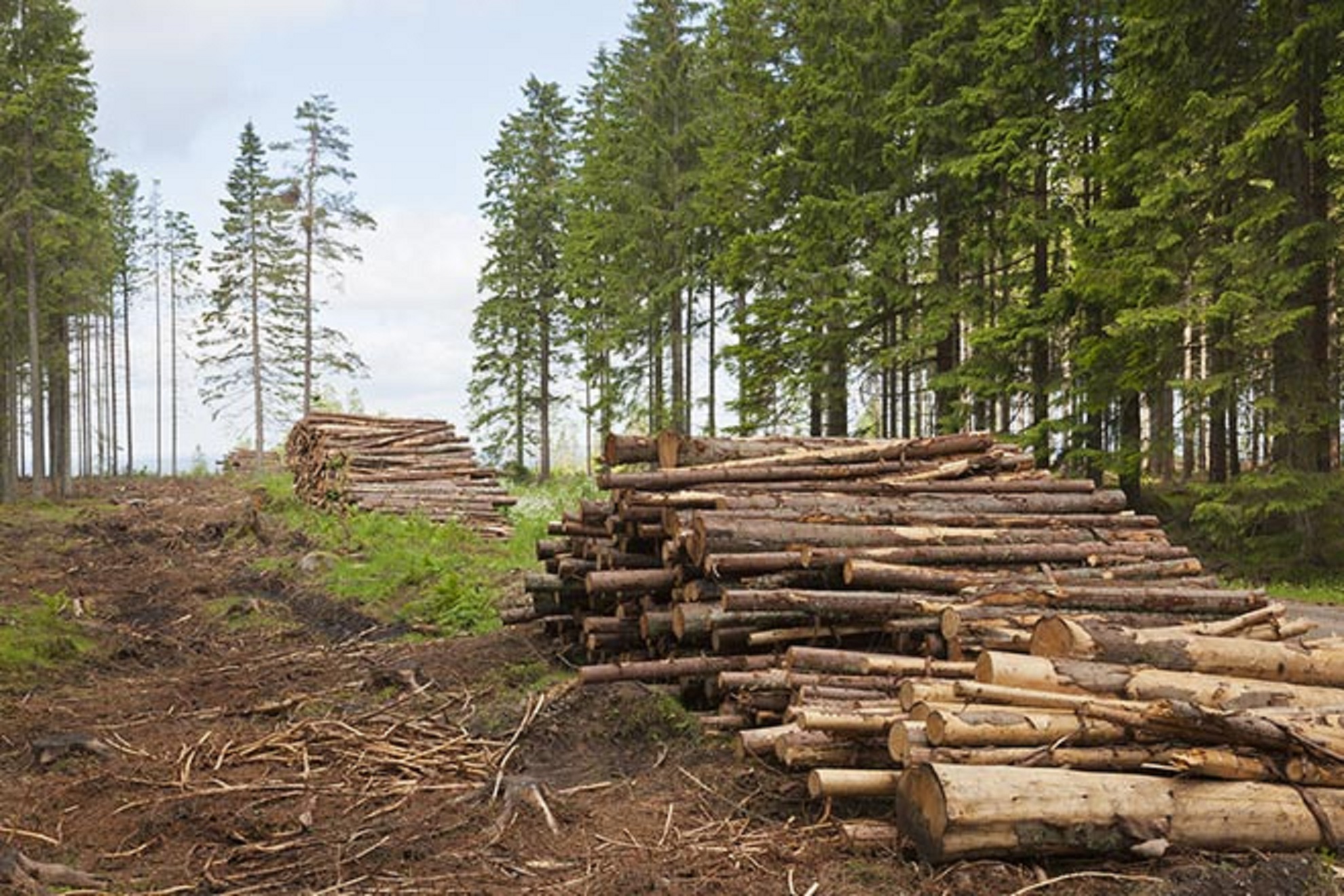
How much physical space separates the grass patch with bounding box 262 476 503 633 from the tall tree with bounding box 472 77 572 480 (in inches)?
593

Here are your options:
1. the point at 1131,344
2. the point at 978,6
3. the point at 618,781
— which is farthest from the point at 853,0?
the point at 618,781

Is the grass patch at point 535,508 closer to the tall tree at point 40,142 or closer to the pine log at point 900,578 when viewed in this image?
the pine log at point 900,578

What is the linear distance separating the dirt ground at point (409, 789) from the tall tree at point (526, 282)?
23.9 m

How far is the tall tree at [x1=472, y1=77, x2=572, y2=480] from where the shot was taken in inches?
1331

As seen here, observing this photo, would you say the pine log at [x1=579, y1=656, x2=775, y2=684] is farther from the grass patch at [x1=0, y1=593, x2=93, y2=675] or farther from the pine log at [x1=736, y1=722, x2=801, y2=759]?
the grass patch at [x1=0, y1=593, x2=93, y2=675]

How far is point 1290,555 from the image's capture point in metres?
13.2

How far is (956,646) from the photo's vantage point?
622cm

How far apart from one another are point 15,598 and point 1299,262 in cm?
1862

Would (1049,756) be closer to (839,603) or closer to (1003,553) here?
(839,603)

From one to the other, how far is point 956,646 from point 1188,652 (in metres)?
1.39

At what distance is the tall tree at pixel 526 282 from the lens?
3381 cm

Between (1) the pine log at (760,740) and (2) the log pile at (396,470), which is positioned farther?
(2) the log pile at (396,470)

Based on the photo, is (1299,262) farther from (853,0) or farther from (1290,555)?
(853,0)

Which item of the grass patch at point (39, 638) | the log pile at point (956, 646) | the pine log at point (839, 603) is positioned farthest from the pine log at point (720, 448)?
the grass patch at point (39, 638)
